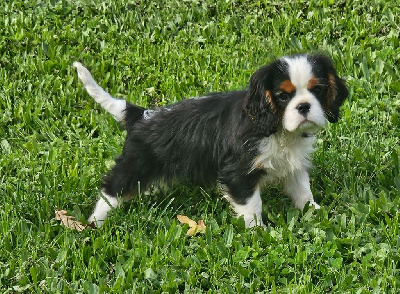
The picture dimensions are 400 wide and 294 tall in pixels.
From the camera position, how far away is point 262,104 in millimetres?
4840

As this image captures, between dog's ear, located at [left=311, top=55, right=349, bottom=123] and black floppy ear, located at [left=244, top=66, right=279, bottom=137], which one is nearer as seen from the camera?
black floppy ear, located at [left=244, top=66, right=279, bottom=137]

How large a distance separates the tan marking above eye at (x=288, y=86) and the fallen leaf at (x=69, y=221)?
1665mm

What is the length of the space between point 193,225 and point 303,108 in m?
1.17

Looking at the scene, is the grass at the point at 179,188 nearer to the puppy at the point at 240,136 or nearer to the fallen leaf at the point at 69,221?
the fallen leaf at the point at 69,221

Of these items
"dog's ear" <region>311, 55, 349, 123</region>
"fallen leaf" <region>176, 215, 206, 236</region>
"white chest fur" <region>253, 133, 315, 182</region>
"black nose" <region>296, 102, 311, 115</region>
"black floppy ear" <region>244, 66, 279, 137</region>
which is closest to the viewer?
"black nose" <region>296, 102, 311, 115</region>

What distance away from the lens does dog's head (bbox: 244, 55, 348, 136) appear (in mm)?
4762

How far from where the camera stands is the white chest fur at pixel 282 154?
507 cm

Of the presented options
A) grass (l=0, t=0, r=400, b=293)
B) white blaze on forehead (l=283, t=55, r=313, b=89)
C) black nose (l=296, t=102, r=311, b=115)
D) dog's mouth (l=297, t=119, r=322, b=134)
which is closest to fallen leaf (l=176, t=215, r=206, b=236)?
grass (l=0, t=0, r=400, b=293)

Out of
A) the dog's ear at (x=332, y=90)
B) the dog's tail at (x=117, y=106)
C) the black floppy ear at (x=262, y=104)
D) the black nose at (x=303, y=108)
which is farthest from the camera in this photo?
the dog's tail at (x=117, y=106)

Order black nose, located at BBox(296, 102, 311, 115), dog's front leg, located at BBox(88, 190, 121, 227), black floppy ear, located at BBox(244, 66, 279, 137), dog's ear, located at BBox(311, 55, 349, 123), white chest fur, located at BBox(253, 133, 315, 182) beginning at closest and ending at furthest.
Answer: black nose, located at BBox(296, 102, 311, 115) → black floppy ear, located at BBox(244, 66, 279, 137) → dog's ear, located at BBox(311, 55, 349, 123) → white chest fur, located at BBox(253, 133, 315, 182) → dog's front leg, located at BBox(88, 190, 121, 227)

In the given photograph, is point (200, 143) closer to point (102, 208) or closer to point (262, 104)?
point (262, 104)

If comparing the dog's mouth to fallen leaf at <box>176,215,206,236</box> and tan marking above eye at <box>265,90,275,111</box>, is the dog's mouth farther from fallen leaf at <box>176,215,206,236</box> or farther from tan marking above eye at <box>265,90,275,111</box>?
fallen leaf at <box>176,215,206,236</box>

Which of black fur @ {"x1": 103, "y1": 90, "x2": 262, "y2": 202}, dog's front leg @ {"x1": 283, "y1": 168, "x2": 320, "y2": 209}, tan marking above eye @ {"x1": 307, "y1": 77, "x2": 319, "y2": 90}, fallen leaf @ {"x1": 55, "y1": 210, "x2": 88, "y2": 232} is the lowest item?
dog's front leg @ {"x1": 283, "y1": 168, "x2": 320, "y2": 209}

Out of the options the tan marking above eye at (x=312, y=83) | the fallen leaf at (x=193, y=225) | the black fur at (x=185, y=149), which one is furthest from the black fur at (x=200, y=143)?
the fallen leaf at (x=193, y=225)
